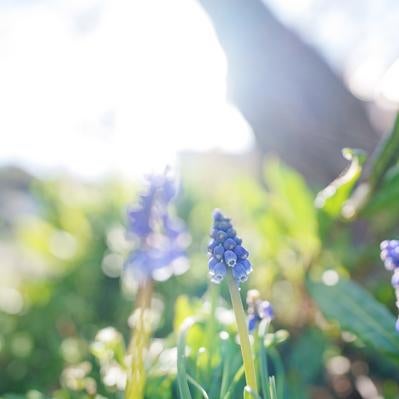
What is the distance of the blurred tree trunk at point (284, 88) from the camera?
205 centimetres

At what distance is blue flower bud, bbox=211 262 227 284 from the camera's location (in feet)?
2.30

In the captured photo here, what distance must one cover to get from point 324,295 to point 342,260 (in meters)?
0.37

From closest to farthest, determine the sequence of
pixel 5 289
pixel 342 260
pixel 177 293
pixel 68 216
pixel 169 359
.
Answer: pixel 169 359 → pixel 342 260 → pixel 177 293 → pixel 5 289 → pixel 68 216

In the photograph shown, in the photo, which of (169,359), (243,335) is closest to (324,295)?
(169,359)

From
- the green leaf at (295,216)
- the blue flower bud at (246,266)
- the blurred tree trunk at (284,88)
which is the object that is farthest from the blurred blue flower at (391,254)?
the blurred tree trunk at (284,88)

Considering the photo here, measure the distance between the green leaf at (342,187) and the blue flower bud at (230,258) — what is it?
0.48 meters

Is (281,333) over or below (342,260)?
over

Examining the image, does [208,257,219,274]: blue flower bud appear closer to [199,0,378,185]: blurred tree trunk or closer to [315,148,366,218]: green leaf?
[315,148,366,218]: green leaf

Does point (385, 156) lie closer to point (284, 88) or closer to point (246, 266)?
point (246, 266)

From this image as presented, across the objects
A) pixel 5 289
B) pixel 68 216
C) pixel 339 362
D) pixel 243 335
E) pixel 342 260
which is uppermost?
pixel 243 335

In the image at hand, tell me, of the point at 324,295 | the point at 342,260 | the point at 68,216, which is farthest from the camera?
the point at 68,216

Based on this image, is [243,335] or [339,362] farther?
[339,362]

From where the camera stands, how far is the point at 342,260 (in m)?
1.51

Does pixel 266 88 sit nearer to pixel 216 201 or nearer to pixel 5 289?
pixel 216 201
